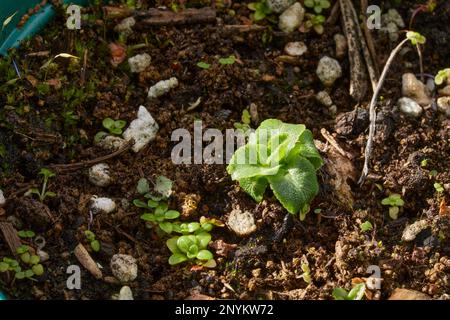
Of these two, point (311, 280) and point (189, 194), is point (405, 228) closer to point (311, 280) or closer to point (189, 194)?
point (311, 280)

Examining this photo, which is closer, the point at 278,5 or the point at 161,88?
the point at 161,88

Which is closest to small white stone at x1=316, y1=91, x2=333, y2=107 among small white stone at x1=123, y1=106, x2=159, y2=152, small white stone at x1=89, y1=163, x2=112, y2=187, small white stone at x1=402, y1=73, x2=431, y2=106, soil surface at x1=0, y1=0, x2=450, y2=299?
soil surface at x1=0, y1=0, x2=450, y2=299

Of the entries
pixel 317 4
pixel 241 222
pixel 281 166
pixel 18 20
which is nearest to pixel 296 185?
pixel 281 166

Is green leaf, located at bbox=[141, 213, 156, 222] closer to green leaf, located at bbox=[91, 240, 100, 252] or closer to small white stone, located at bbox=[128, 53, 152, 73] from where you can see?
green leaf, located at bbox=[91, 240, 100, 252]

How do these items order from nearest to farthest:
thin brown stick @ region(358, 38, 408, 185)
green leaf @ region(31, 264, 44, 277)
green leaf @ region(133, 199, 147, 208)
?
green leaf @ region(31, 264, 44, 277), green leaf @ region(133, 199, 147, 208), thin brown stick @ region(358, 38, 408, 185)

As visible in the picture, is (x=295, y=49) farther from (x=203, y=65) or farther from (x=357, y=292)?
(x=357, y=292)
